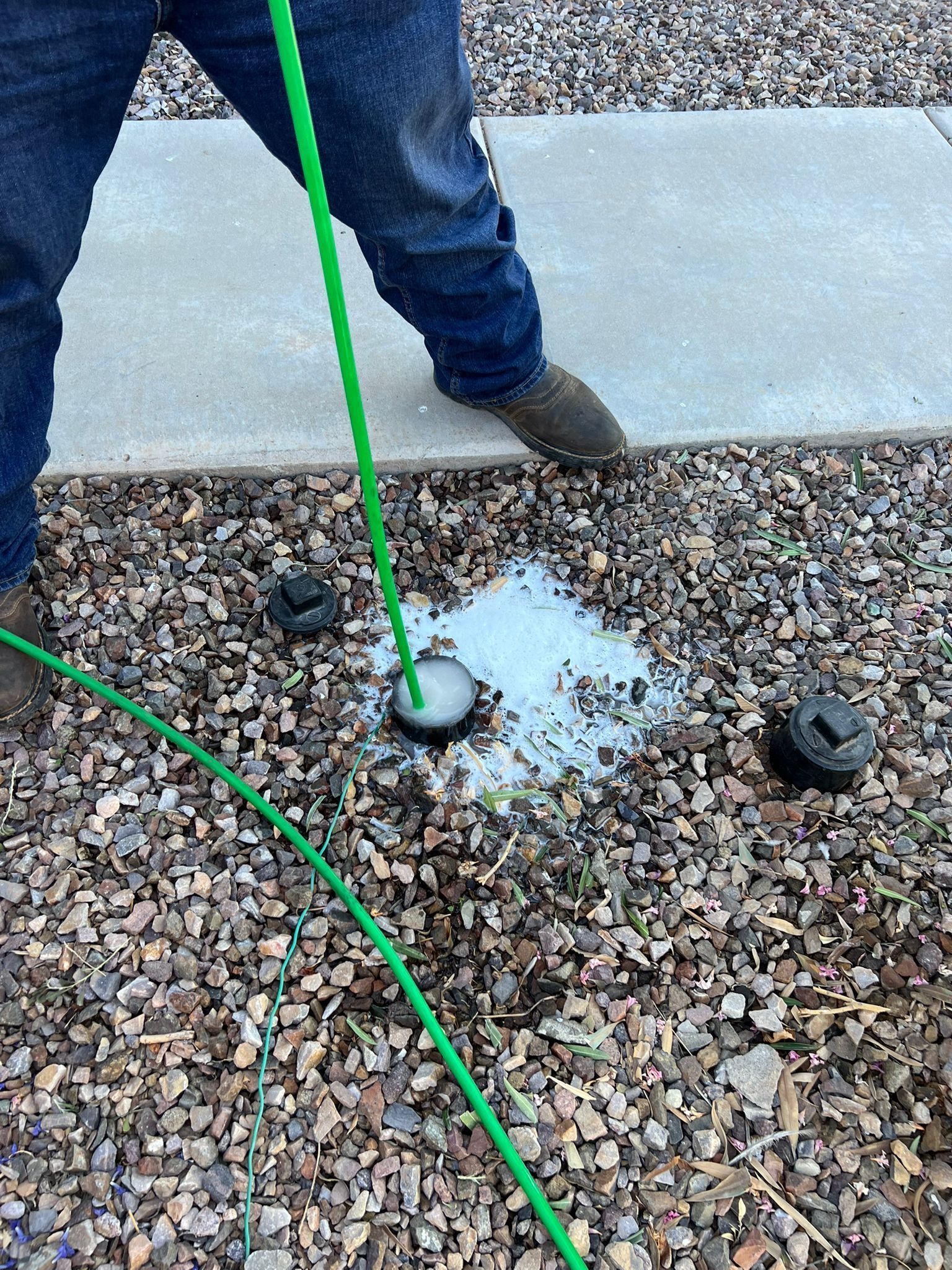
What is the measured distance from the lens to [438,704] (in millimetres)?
1690

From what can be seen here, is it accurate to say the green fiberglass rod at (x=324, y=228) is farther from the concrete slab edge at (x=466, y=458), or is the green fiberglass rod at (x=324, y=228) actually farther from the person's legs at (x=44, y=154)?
the concrete slab edge at (x=466, y=458)

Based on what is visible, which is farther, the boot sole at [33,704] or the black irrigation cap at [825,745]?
the boot sole at [33,704]

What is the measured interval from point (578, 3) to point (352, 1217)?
389cm

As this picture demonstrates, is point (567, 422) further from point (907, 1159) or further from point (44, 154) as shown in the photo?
point (907, 1159)

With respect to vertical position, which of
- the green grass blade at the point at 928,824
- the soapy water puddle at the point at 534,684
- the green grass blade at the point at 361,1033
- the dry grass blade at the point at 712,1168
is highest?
the soapy water puddle at the point at 534,684

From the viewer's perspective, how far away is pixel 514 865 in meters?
1.58

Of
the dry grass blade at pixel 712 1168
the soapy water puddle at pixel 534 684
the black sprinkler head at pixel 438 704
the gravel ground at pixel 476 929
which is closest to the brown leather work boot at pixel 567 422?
the gravel ground at pixel 476 929

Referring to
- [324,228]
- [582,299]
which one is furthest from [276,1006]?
[582,299]

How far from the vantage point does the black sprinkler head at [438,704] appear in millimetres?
1666

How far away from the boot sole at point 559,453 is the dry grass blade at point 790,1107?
1296 millimetres

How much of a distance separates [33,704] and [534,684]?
1.00 m

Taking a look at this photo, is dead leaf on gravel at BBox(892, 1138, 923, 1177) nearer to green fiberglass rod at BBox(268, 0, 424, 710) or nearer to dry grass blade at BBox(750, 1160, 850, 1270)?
dry grass blade at BBox(750, 1160, 850, 1270)

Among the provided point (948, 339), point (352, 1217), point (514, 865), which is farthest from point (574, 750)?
point (948, 339)

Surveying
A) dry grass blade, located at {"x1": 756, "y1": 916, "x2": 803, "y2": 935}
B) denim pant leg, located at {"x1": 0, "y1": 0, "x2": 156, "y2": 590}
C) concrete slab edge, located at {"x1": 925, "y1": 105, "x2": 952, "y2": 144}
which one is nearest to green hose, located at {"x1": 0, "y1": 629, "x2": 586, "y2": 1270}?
denim pant leg, located at {"x1": 0, "y1": 0, "x2": 156, "y2": 590}
